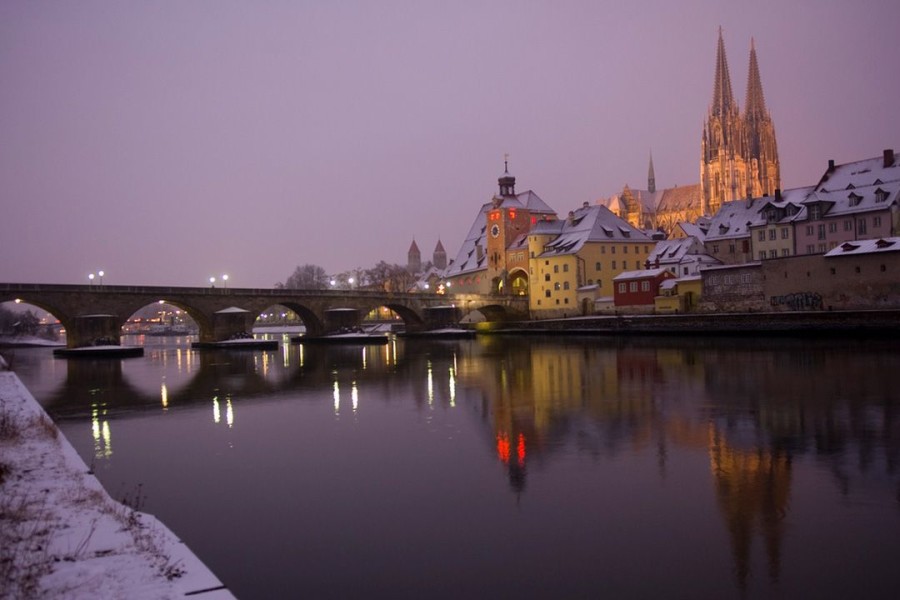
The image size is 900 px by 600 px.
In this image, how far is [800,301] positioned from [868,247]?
6557 millimetres

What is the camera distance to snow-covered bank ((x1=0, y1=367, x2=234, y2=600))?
7148 mm

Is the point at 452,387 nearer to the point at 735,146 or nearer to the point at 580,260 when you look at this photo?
the point at 580,260

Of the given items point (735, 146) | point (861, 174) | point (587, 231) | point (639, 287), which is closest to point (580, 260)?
point (587, 231)

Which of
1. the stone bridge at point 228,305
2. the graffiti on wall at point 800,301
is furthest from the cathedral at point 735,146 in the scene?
the graffiti on wall at point 800,301

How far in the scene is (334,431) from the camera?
20.7 metres

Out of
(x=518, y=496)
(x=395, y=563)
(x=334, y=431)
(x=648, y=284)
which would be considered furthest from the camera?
(x=648, y=284)

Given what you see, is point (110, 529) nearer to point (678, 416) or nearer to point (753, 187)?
point (678, 416)

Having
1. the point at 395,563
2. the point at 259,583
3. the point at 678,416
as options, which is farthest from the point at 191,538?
the point at 678,416

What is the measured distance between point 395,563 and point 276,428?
1197 centimetres

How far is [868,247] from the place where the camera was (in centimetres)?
5422

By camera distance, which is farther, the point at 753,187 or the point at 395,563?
the point at 753,187

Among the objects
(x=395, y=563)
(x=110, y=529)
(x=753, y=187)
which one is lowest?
(x=395, y=563)

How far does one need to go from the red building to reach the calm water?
4268cm

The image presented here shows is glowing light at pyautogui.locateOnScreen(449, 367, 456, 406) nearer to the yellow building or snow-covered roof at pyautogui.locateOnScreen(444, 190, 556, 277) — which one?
the yellow building
